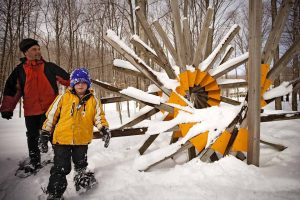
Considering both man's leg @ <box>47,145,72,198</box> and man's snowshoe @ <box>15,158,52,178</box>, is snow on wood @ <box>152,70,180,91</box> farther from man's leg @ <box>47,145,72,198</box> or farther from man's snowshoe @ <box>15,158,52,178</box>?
man's snowshoe @ <box>15,158,52,178</box>

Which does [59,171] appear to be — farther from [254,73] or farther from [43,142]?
[254,73]

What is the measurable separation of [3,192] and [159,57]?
301 centimetres

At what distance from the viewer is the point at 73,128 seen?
285 cm

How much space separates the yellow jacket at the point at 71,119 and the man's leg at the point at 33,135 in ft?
2.59

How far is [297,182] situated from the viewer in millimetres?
2594

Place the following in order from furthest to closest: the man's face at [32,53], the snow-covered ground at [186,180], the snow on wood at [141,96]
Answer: the snow on wood at [141,96]
the man's face at [32,53]
the snow-covered ground at [186,180]

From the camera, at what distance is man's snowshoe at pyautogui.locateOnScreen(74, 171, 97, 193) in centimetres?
288

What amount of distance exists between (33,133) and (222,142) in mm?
2734

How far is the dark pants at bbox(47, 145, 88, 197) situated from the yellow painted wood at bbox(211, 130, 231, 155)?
5.69ft

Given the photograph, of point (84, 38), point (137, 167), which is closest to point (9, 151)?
point (137, 167)

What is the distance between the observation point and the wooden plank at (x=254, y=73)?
275 centimetres

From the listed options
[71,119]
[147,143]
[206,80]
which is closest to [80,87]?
[71,119]

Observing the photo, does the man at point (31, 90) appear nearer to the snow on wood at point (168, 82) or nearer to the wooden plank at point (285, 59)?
the snow on wood at point (168, 82)

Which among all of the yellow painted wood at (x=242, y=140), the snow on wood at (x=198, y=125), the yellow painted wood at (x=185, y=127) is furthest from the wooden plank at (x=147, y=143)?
the yellow painted wood at (x=242, y=140)
